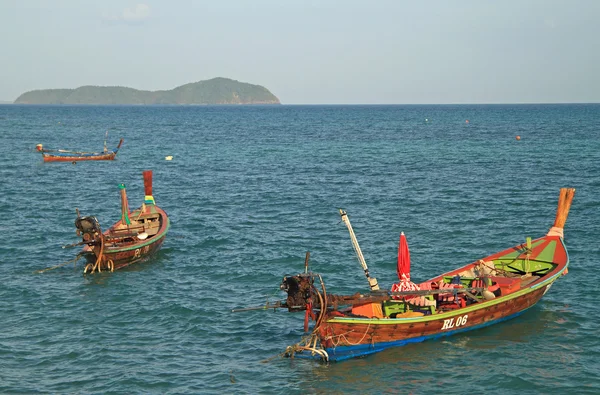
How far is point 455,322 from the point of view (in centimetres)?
2627

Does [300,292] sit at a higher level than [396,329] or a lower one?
higher

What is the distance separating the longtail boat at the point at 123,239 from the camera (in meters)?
34.2

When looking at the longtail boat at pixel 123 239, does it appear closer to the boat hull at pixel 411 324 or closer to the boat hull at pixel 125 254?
the boat hull at pixel 125 254

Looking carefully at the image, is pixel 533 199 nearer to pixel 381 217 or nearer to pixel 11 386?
pixel 381 217

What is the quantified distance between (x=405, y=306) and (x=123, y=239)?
1782 cm

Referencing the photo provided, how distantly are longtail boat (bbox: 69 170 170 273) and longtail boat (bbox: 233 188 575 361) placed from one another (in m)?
13.1

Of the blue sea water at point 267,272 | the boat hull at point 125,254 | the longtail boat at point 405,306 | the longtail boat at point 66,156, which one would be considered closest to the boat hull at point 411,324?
the longtail boat at point 405,306

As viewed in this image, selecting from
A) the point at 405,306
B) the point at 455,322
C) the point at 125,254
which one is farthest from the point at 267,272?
the point at 455,322

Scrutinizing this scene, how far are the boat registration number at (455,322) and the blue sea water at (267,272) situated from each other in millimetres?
677

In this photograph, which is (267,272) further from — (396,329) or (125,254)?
(396,329)

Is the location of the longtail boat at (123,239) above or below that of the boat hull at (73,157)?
below

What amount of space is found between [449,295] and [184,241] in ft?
65.5

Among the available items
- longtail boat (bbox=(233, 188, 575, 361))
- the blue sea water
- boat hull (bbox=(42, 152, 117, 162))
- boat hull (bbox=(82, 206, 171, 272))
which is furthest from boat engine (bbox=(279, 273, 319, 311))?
boat hull (bbox=(42, 152, 117, 162))

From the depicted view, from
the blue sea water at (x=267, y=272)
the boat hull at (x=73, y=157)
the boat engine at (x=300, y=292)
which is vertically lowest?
the blue sea water at (x=267, y=272)
